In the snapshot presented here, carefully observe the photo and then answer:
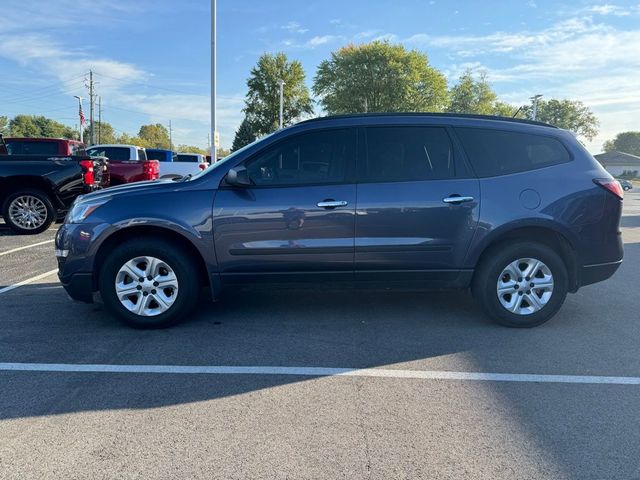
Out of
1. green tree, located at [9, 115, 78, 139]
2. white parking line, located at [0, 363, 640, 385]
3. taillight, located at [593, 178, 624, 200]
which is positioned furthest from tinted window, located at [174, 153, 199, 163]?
green tree, located at [9, 115, 78, 139]

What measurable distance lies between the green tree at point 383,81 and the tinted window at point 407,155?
1763 inches

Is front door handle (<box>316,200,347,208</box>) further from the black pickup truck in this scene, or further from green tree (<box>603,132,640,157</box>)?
green tree (<box>603,132,640,157</box>)

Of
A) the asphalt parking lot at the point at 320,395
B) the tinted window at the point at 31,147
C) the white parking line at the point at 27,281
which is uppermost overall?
the tinted window at the point at 31,147

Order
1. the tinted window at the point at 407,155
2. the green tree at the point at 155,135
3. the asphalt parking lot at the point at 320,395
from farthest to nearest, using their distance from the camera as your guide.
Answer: the green tree at the point at 155,135, the tinted window at the point at 407,155, the asphalt parking lot at the point at 320,395

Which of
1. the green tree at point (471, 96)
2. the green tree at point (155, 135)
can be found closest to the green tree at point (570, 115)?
the green tree at point (471, 96)

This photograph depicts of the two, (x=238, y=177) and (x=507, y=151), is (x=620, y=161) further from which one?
(x=238, y=177)

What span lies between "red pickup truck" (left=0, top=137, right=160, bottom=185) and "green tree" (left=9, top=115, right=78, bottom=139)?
82574mm

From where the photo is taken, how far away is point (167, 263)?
171 inches

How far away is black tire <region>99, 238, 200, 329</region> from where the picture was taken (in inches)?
170

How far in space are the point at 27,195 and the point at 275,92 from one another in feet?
164

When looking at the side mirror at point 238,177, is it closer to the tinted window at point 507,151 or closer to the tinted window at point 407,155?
the tinted window at point 407,155

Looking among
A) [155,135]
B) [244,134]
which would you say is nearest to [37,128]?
[155,135]

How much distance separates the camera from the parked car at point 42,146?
1209 centimetres

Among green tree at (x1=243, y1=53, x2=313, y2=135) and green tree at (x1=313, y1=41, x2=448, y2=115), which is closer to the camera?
A: green tree at (x1=313, y1=41, x2=448, y2=115)
